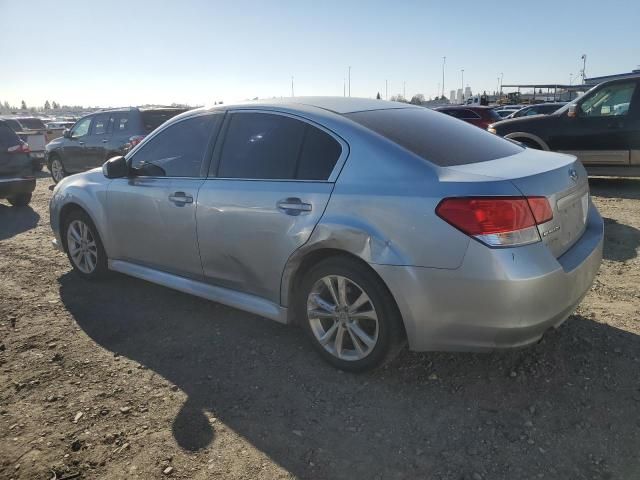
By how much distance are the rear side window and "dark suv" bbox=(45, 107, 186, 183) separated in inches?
303

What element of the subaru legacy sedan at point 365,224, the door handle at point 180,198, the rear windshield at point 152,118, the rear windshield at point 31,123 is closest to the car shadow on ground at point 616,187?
the subaru legacy sedan at point 365,224

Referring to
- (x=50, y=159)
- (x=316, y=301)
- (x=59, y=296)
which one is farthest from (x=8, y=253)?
(x=50, y=159)

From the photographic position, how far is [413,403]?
9.58 ft

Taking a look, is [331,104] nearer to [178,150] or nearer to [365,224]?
[365,224]

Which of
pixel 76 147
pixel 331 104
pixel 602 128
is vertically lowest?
pixel 76 147

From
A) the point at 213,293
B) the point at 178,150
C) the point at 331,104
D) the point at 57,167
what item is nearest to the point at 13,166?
the point at 57,167

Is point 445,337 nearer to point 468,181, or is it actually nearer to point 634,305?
point 468,181

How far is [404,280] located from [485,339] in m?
0.51

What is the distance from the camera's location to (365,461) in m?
2.46

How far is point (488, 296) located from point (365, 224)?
750mm

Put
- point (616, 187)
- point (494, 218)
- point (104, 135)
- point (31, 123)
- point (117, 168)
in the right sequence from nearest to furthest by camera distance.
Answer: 1. point (494, 218)
2. point (117, 168)
3. point (616, 187)
4. point (104, 135)
5. point (31, 123)

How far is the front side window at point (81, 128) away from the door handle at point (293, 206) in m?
10.6

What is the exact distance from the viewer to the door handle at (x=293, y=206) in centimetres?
317

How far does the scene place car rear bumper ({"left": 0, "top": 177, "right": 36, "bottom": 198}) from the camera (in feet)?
30.3
